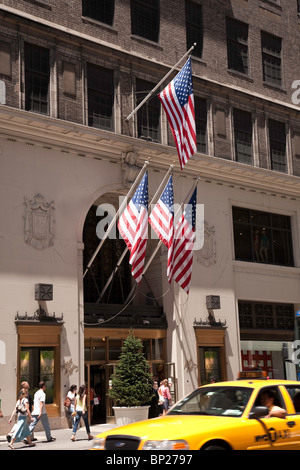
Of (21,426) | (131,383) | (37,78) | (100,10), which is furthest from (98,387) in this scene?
(100,10)

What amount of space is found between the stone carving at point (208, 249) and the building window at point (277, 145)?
6.11 meters

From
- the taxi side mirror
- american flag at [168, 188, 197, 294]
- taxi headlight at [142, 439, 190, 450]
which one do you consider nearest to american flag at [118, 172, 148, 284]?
american flag at [168, 188, 197, 294]

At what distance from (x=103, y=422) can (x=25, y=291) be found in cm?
630

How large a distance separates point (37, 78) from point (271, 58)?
14694 millimetres

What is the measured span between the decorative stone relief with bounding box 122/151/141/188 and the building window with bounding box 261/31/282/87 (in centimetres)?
1083

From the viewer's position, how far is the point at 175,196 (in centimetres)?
2731

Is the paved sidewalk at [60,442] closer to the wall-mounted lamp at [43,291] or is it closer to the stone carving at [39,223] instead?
the wall-mounted lamp at [43,291]

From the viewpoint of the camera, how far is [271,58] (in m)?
33.4

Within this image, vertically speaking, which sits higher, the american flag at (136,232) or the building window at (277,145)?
the building window at (277,145)

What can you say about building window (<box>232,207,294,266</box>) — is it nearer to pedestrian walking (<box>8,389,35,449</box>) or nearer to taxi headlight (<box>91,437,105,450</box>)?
pedestrian walking (<box>8,389,35,449</box>)

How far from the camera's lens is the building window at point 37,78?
23.5m

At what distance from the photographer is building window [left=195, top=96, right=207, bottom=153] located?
28812mm

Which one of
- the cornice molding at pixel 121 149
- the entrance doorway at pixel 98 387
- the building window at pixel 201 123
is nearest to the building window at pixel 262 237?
the cornice molding at pixel 121 149
